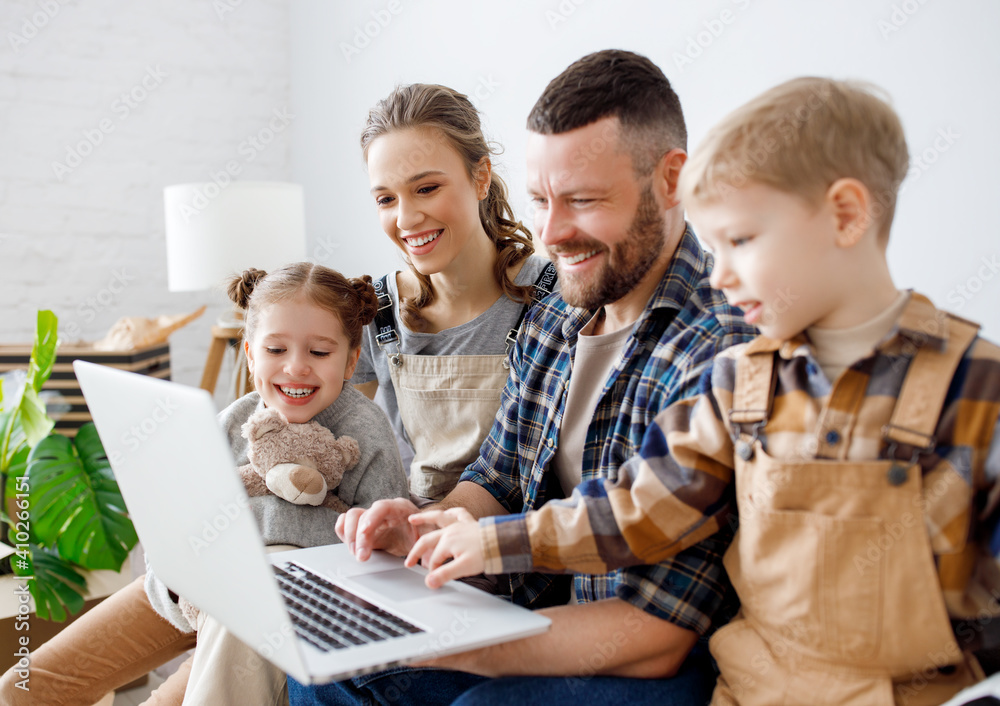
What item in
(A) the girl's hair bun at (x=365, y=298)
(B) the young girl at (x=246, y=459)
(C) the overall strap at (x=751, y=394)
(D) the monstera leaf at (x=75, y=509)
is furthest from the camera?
(D) the monstera leaf at (x=75, y=509)

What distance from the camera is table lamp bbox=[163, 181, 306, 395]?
2.84 meters

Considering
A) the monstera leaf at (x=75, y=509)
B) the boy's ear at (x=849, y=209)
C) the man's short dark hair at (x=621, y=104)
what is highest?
the man's short dark hair at (x=621, y=104)

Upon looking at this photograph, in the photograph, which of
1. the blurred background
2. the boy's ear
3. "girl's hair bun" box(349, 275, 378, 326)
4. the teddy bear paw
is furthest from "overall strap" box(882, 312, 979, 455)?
the blurred background

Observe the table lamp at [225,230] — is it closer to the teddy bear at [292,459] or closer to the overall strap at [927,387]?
the teddy bear at [292,459]

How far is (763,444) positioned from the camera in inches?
33.8

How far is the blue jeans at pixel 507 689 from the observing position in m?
0.93

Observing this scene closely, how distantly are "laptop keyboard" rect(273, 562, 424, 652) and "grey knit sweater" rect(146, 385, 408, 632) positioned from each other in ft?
0.78

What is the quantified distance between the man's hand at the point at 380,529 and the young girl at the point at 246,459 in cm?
19

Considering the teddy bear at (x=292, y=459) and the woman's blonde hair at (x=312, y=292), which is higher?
the woman's blonde hair at (x=312, y=292)

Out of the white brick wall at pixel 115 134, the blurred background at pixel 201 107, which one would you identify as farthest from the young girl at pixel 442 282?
the white brick wall at pixel 115 134

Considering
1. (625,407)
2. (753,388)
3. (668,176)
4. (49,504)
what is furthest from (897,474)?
(49,504)

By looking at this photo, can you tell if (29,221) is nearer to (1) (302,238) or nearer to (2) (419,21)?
(1) (302,238)

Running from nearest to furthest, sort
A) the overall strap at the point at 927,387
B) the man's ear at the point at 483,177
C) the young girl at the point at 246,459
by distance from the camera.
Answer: the overall strap at the point at 927,387 < the young girl at the point at 246,459 < the man's ear at the point at 483,177

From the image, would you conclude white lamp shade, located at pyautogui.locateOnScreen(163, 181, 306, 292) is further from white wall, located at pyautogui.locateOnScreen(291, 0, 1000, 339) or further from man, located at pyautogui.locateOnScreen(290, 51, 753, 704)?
man, located at pyautogui.locateOnScreen(290, 51, 753, 704)
